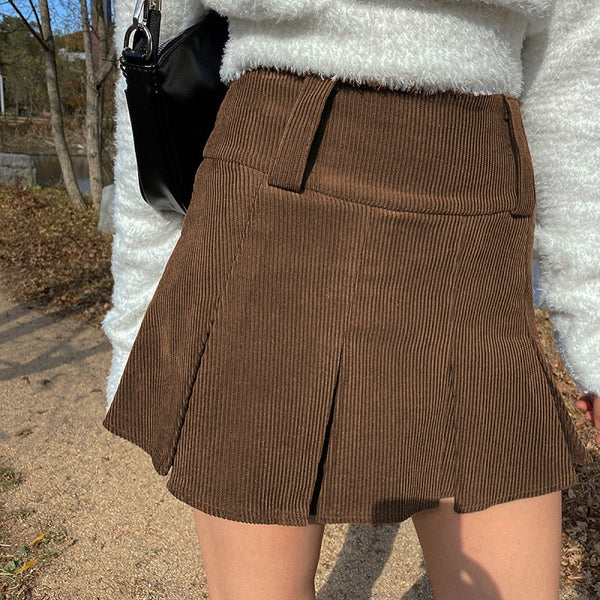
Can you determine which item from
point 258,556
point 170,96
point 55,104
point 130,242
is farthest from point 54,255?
point 258,556

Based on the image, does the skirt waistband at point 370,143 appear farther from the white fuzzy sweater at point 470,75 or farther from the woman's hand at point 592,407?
the woman's hand at point 592,407

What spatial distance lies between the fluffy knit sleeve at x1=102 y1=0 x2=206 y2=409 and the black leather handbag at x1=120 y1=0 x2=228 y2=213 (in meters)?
0.04

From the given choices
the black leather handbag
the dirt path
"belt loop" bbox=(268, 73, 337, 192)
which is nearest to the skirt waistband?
"belt loop" bbox=(268, 73, 337, 192)

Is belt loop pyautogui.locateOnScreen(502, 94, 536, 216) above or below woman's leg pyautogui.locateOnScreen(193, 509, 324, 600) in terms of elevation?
above

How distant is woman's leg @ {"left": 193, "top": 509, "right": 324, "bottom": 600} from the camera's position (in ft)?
2.84

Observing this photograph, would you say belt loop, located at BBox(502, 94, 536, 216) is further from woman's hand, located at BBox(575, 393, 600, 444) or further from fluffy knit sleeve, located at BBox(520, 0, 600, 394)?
woman's hand, located at BBox(575, 393, 600, 444)

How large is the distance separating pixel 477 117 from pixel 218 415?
0.52 m

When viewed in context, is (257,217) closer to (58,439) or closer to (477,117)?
(477,117)

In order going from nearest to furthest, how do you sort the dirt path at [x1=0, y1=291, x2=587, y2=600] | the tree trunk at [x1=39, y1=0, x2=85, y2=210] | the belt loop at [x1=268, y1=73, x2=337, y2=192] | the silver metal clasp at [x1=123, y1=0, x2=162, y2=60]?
1. the belt loop at [x1=268, y1=73, x2=337, y2=192]
2. the silver metal clasp at [x1=123, y1=0, x2=162, y2=60]
3. the dirt path at [x1=0, y1=291, x2=587, y2=600]
4. the tree trunk at [x1=39, y1=0, x2=85, y2=210]

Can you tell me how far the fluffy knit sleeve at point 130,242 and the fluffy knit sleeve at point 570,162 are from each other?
0.53 meters

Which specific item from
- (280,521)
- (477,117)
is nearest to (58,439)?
(280,521)

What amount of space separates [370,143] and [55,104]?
28.5 feet

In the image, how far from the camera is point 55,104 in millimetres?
8438

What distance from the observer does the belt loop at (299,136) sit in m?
0.78
